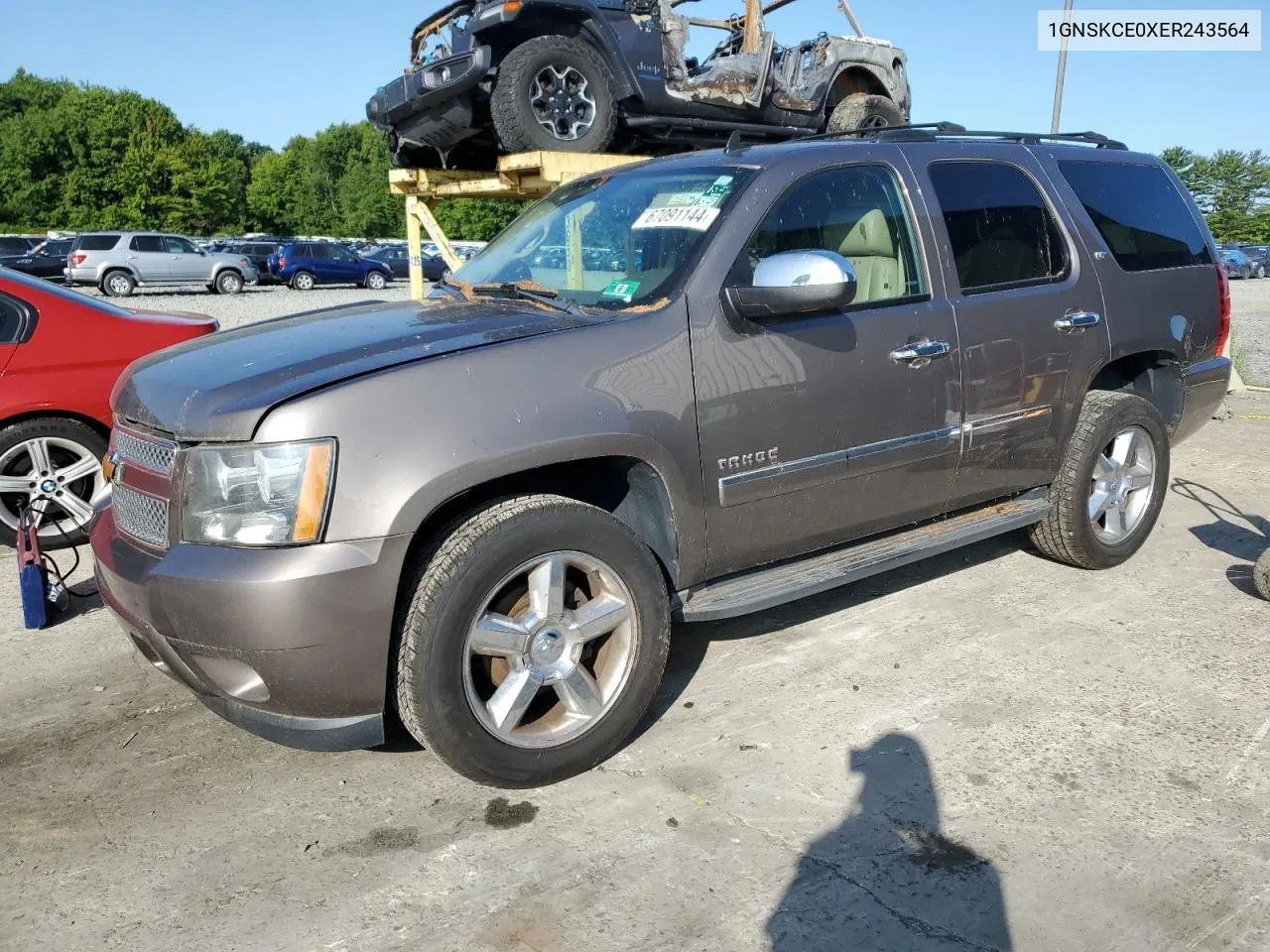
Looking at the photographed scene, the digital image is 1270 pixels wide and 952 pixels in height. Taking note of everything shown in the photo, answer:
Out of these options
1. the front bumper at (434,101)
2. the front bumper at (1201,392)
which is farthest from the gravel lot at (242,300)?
the front bumper at (1201,392)

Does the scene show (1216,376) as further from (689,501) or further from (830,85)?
(830,85)

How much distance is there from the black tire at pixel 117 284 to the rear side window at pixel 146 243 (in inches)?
30.8

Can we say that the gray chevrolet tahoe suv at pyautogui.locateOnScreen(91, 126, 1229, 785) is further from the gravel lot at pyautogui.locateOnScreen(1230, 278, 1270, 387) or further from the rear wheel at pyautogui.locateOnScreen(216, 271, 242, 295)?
the rear wheel at pyautogui.locateOnScreen(216, 271, 242, 295)

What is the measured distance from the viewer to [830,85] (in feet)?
31.4

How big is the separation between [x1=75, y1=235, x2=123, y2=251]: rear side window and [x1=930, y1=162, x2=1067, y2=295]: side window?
2840 cm

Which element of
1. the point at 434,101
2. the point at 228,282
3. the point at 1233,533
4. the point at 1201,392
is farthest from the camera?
the point at 228,282

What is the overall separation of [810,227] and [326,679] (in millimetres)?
2269

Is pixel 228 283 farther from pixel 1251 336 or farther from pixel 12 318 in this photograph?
pixel 12 318

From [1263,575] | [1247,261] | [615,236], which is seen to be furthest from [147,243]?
[1247,261]

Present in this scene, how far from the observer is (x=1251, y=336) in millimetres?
17250

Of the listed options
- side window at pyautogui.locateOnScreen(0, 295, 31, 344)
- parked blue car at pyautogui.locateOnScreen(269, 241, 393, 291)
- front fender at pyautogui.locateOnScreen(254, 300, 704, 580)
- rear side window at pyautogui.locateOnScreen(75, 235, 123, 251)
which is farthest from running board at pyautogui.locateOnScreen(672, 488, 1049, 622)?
parked blue car at pyautogui.locateOnScreen(269, 241, 393, 291)

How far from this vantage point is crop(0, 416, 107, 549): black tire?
5426 mm

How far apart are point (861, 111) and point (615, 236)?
21.6ft

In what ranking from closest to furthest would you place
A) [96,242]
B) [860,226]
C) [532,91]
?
1. [860,226]
2. [532,91]
3. [96,242]
